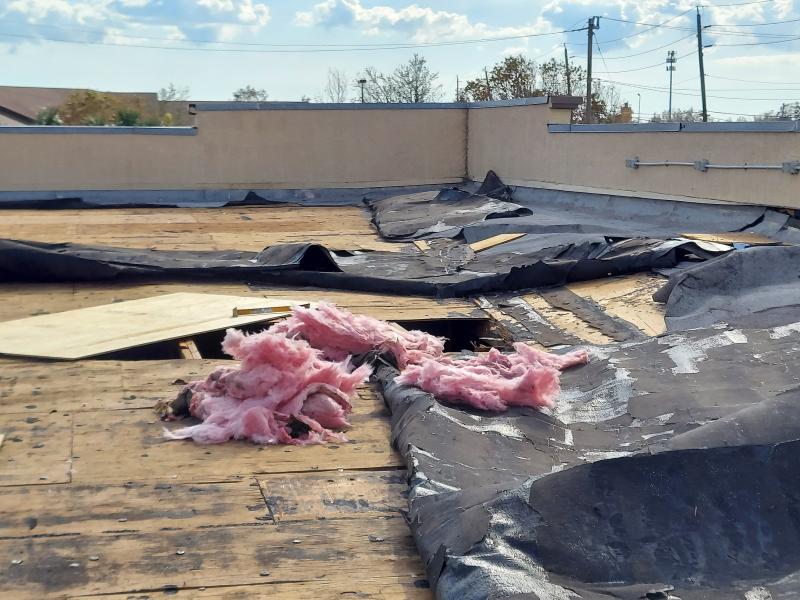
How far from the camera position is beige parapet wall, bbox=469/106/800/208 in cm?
766

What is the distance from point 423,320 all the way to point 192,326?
1.49 meters

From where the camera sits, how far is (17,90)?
49.0m

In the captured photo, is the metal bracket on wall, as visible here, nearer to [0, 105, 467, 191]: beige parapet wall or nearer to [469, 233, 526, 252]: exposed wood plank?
[469, 233, 526, 252]: exposed wood plank

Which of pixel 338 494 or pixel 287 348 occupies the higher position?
pixel 287 348

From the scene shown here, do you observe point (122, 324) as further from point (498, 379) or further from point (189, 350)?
point (498, 379)

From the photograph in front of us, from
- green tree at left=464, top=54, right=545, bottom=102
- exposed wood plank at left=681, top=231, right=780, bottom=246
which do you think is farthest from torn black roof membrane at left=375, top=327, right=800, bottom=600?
green tree at left=464, top=54, right=545, bottom=102

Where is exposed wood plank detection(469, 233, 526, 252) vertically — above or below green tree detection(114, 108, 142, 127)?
below

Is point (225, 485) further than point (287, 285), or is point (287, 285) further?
point (287, 285)

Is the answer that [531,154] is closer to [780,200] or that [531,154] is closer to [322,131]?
[322,131]

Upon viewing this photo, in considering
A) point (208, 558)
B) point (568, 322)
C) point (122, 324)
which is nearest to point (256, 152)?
point (122, 324)

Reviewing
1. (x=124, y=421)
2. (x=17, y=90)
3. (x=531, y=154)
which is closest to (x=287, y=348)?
(x=124, y=421)

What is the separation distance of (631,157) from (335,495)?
7.41 metres

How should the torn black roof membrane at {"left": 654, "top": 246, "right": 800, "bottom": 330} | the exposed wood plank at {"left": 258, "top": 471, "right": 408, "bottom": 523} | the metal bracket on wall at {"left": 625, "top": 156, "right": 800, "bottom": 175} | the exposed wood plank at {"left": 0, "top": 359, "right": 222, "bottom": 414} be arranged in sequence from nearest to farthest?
the exposed wood plank at {"left": 258, "top": 471, "right": 408, "bottom": 523}, the exposed wood plank at {"left": 0, "top": 359, "right": 222, "bottom": 414}, the torn black roof membrane at {"left": 654, "top": 246, "right": 800, "bottom": 330}, the metal bracket on wall at {"left": 625, "top": 156, "right": 800, "bottom": 175}

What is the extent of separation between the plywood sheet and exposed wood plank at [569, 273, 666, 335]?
2.08 metres
